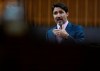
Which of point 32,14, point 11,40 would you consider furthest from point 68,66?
point 32,14

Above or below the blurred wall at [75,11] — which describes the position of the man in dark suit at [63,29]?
below

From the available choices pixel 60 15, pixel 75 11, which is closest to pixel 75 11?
pixel 75 11

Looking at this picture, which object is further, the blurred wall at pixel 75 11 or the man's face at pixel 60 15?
the blurred wall at pixel 75 11

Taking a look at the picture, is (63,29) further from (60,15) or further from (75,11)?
(75,11)

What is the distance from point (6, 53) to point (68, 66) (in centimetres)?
16

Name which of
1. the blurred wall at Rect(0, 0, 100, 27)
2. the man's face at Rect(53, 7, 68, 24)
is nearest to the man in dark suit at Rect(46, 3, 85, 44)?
the man's face at Rect(53, 7, 68, 24)

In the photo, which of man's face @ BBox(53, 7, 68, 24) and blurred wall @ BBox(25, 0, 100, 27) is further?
blurred wall @ BBox(25, 0, 100, 27)

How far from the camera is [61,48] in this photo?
0.63m

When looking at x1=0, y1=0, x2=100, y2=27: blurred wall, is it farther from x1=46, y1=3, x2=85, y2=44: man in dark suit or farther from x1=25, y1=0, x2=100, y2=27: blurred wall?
x1=46, y1=3, x2=85, y2=44: man in dark suit

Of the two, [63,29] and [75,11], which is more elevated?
[75,11]

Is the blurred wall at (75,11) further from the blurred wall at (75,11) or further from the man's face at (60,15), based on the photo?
the man's face at (60,15)

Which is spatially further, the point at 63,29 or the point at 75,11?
the point at 75,11

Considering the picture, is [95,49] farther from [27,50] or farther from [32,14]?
[32,14]

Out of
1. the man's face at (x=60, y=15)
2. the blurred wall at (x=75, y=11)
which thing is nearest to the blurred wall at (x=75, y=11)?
the blurred wall at (x=75, y=11)
